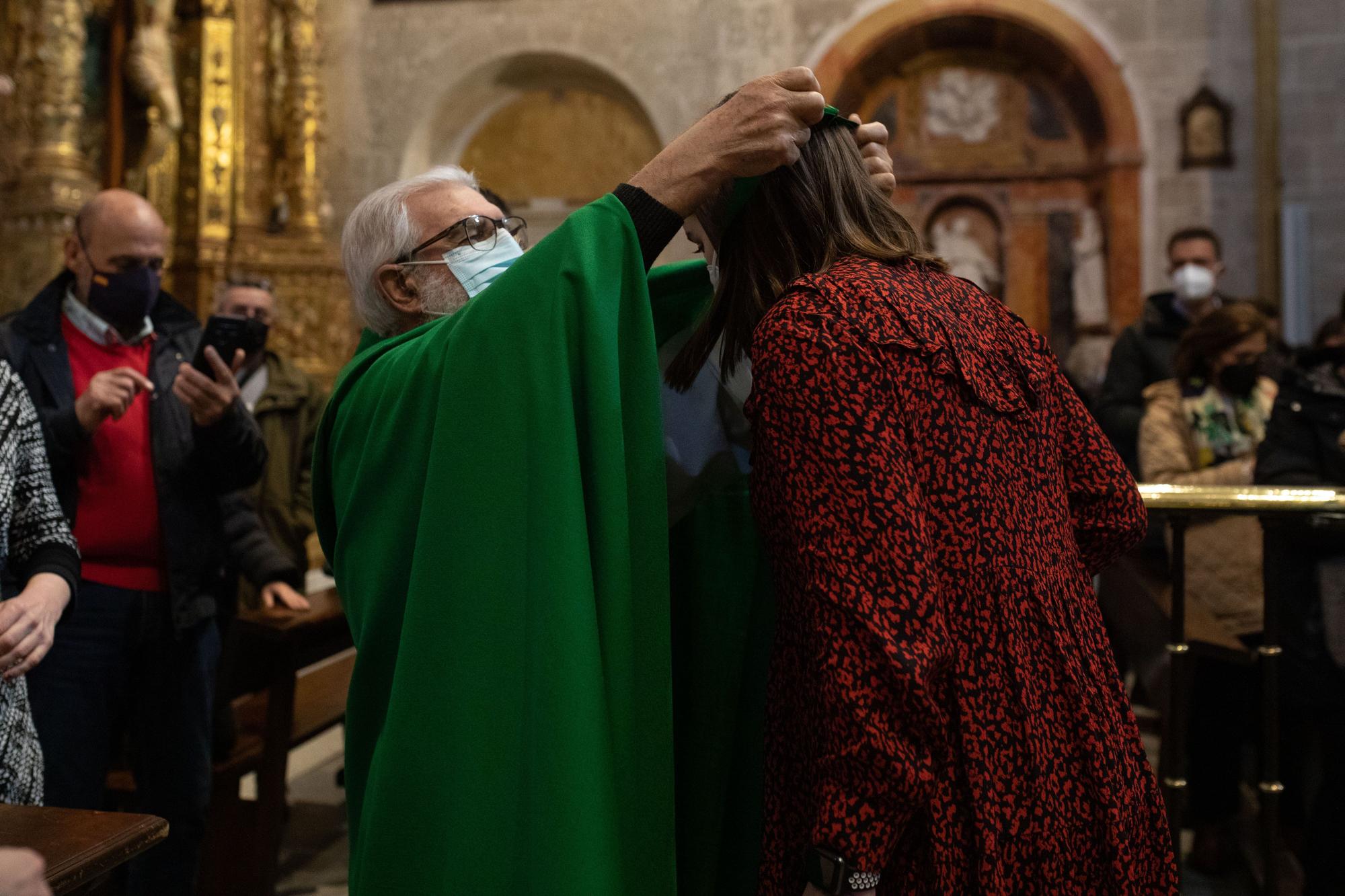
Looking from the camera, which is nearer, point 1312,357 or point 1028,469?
point 1028,469

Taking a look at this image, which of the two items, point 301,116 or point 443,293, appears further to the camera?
point 301,116

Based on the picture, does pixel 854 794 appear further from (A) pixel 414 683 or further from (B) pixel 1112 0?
(B) pixel 1112 0

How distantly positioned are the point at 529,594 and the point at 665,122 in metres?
7.80

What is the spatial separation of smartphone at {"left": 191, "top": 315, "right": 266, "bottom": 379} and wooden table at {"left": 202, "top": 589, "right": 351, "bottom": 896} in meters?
0.73

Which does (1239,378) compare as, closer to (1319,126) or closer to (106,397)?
(106,397)

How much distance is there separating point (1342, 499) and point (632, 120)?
788 centimetres

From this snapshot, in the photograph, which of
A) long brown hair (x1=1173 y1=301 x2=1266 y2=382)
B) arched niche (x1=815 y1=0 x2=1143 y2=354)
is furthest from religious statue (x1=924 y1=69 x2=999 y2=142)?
long brown hair (x1=1173 y1=301 x2=1266 y2=382)

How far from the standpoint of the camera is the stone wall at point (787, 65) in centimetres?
823

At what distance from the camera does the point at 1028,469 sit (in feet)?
4.64

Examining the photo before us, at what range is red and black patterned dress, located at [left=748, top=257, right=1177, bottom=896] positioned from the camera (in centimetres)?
123

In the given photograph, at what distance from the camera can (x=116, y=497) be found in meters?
2.69

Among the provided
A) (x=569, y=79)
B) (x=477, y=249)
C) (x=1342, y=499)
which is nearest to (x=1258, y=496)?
(x=1342, y=499)

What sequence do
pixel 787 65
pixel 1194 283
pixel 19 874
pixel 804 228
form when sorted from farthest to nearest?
pixel 787 65
pixel 1194 283
pixel 804 228
pixel 19 874

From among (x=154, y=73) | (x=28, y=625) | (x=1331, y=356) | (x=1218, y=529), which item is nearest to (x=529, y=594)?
(x=28, y=625)
